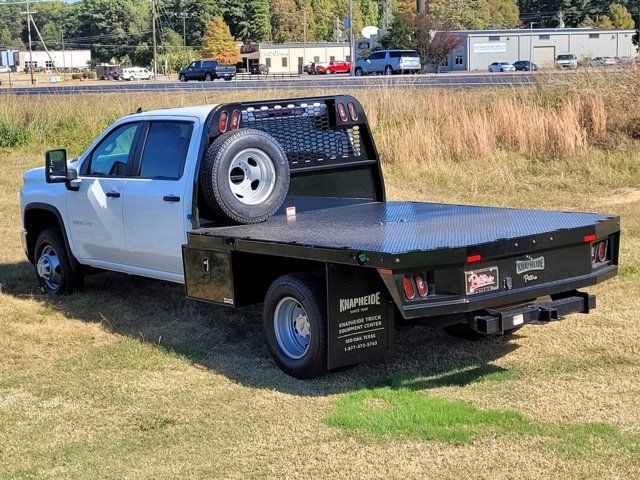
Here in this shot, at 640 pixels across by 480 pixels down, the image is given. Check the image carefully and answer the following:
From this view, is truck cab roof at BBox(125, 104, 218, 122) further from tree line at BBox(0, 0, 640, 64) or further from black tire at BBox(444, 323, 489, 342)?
tree line at BBox(0, 0, 640, 64)

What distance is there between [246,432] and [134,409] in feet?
2.93

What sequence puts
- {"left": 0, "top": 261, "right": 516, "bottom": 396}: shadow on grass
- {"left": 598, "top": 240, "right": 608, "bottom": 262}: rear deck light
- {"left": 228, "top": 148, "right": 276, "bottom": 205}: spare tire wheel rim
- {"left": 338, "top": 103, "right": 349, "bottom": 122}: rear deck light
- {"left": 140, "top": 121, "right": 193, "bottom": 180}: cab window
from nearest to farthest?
{"left": 0, "top": 261, "right": 516, "bottom": 396}: shadow on grass → {"left": 598, "top": 240, "right": 608, "bottom": 262}: rear deck light → {"left": 228, "top": 148, "right": 276, "bottom": 205}: spare tire wheel rim → {"left": 140, "top": 121, "right": 193, "bottom": 180}: cab window → {"left": 338, "top": 103, "right": 349, "bottom": 122}: rear deck light

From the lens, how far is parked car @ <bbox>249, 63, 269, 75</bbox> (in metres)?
94.1

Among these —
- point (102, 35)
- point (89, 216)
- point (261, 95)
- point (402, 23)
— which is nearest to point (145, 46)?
point (102, 35)

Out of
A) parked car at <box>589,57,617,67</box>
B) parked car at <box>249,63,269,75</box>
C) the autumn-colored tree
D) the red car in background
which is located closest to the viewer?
parked car at <box>589,57,617,67</box>

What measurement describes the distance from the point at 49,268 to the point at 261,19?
11880cm

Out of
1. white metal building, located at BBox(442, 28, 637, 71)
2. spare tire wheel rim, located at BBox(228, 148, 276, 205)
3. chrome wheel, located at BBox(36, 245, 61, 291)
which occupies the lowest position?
chrome wheel, located at BBox(36, 245, 61, 291)

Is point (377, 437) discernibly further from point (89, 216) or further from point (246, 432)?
point (89, 216)

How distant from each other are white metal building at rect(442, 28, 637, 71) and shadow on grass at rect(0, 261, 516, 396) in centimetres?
7398

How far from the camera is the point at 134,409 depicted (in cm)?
616

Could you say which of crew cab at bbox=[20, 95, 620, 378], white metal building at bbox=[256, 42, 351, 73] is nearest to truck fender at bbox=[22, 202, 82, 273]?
crew cab at bbox=[20, 95, 620, 378]

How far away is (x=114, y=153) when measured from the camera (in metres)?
8.57

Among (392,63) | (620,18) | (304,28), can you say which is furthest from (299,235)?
(304,28)

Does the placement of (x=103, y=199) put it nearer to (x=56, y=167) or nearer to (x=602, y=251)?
(x=56, y=167)
